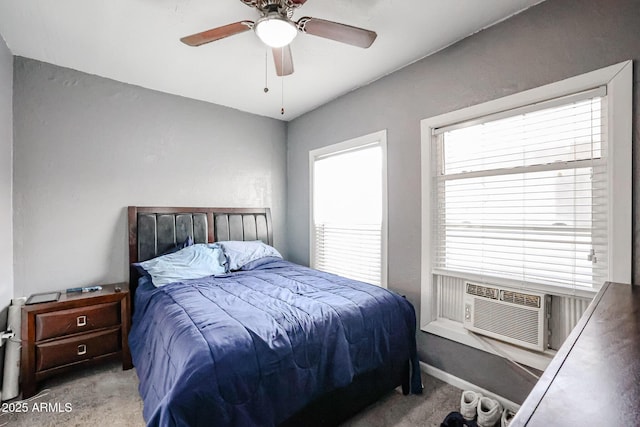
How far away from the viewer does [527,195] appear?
6.26 ft

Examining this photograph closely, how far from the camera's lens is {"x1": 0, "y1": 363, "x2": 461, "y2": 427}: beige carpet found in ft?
6.01

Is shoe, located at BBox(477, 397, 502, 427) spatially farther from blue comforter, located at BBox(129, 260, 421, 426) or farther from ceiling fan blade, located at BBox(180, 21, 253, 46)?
ceiling fan blade, located at BBox(180, 21, 253, 46)

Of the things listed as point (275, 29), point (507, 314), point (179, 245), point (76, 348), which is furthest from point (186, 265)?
point (507, 314)

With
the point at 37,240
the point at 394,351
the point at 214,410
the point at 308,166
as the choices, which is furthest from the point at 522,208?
the point at 37,240

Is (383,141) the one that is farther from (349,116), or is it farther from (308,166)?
(308,166)

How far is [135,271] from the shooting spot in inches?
109

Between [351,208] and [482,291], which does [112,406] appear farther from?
[482,291]

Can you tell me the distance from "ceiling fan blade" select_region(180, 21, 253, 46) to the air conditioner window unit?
7.29 ft

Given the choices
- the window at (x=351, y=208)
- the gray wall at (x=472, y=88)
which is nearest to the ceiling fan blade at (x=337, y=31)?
the gray wall at (x=472, y=88)

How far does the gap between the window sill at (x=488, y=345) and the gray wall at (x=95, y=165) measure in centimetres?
258

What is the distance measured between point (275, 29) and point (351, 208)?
1940 mm

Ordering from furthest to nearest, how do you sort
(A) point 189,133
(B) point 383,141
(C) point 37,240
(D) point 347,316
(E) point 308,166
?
(E) point 308,166
(A) point 189,133
(B) point 383,141
(C) point 37,240
(D) point 347,316

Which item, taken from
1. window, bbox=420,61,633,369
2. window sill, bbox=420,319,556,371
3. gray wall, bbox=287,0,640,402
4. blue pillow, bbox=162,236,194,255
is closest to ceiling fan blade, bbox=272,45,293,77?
gray wall, bbox=287,0,640,402

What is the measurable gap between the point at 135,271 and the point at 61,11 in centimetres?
204
